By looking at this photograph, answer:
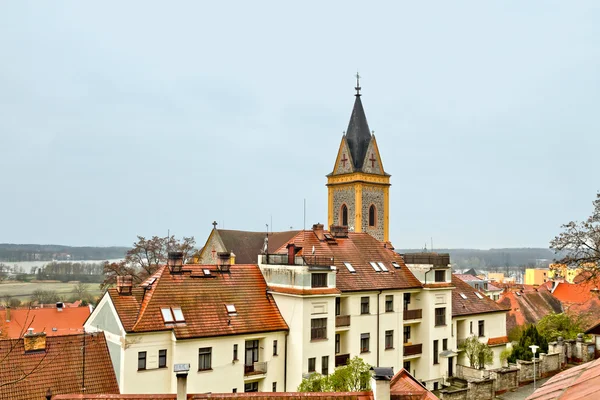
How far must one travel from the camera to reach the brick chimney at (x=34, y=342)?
75.4ft

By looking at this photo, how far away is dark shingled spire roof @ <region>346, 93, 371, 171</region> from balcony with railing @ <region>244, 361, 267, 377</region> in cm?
3935

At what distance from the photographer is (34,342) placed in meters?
23.1

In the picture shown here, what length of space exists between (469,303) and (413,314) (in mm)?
7796

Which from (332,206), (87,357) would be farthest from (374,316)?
(332,206)

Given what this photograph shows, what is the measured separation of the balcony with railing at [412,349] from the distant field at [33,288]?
80125 millimetres

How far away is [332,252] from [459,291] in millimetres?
12865

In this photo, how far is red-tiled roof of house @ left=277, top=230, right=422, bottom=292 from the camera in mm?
31609

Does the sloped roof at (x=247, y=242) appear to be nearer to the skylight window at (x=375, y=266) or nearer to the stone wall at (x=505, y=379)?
the skylight window at (x=375, y=266)

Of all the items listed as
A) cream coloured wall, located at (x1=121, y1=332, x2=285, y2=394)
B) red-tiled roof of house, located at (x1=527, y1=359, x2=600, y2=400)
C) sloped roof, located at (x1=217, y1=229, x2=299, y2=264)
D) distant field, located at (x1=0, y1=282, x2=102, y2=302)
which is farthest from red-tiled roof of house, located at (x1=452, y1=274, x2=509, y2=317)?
distant field, located at (x1=0, y1=282, x2=102, y2=302)

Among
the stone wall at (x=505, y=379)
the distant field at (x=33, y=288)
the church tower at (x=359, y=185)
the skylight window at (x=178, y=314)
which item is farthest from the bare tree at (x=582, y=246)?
the distant field at (x=33, y=288)

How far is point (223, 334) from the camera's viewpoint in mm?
25859

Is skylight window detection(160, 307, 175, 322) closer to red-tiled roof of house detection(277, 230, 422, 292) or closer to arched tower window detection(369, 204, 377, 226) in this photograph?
red-tiled roof of house detection(277, 230, 422, 292)

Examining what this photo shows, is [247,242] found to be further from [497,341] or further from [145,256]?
[497,341]

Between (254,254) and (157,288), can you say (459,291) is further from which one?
(157,288)
